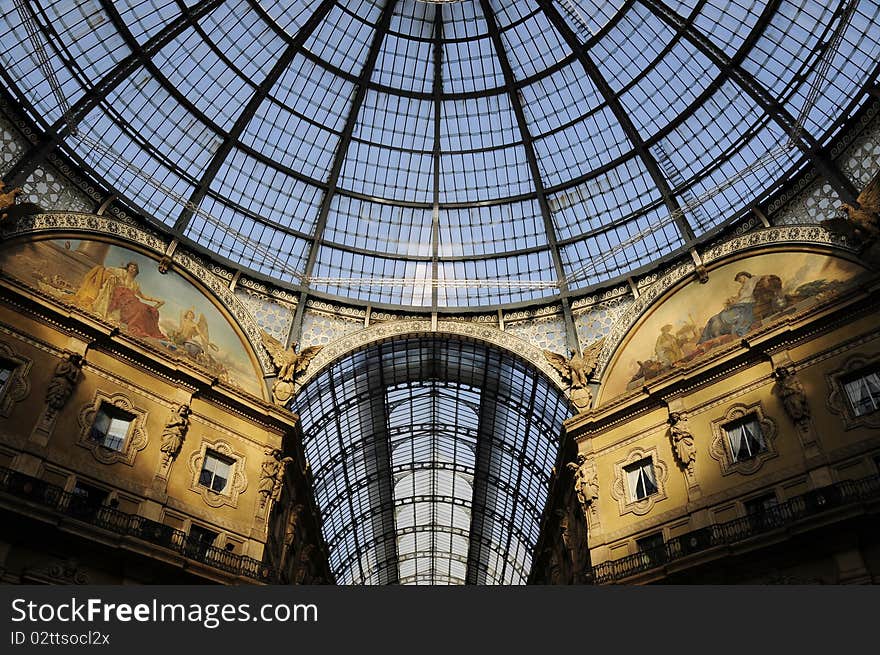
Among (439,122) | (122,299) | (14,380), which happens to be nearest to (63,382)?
(14,380)

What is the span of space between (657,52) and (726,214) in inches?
329

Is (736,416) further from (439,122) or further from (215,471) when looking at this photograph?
(439,122)

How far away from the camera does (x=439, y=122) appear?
37.3 meters

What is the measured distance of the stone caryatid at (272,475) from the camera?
27.3 metres

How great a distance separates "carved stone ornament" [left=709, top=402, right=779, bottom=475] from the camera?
2342cm

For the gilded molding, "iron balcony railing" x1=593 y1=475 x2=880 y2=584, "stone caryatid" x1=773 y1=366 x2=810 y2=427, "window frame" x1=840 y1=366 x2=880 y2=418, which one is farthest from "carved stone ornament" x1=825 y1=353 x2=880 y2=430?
the gilded molding

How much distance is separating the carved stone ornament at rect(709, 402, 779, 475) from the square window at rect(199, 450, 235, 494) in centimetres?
1874

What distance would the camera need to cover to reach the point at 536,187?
3691cm

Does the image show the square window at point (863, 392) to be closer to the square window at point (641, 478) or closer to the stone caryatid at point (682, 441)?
the stone caryatid at point (682, 441)

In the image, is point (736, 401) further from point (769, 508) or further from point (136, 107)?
point (136, 107)

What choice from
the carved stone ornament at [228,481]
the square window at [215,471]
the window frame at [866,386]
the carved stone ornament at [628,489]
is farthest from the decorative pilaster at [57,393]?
the window frame at [866,386]

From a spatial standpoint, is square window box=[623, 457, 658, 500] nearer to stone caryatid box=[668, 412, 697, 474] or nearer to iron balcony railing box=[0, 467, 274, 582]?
stone caryatid box=[668, 412, 697, 474]

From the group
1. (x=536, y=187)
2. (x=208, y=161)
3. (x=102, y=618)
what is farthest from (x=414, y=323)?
(x=102, y=618)

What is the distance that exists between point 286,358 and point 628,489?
16.4 meters
